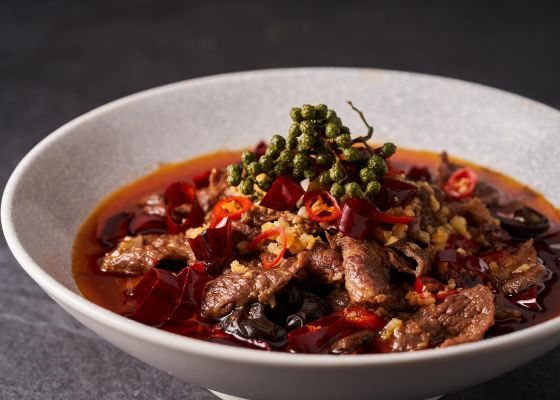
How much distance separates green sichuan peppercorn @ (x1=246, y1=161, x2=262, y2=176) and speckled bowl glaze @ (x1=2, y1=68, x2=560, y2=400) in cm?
118

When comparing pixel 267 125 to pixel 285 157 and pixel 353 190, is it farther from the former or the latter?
pixel 353 190

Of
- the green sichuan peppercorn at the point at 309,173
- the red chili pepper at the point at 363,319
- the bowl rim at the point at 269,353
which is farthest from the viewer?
the green sichuan peppercorn at the point at 309,173

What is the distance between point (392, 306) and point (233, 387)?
104 cm

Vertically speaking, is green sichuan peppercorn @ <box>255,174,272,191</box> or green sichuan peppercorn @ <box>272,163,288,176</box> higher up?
green sichuan peppercorn @ <box>272,163,288,176</box>

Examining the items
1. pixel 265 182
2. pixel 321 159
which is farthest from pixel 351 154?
pixel 265 182

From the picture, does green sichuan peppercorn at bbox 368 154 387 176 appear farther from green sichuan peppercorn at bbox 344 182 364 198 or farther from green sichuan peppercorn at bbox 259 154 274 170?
green sichuan peppercorn at bbox 259 154 274 170

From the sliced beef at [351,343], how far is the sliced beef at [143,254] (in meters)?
1.14

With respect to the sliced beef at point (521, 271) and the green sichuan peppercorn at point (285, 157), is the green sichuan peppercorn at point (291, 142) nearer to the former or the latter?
the green sichuan peppercorn at point (285, 157)

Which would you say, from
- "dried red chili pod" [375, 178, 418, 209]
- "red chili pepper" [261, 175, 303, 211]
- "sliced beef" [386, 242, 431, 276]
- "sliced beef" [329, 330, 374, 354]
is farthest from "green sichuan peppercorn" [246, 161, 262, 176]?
"sliced beef" [329, 330, 374, 354]

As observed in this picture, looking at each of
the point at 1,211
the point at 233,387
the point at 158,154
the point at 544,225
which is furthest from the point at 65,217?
the point at 544,225

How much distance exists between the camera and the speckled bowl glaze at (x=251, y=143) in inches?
141

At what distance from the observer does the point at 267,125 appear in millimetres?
6715

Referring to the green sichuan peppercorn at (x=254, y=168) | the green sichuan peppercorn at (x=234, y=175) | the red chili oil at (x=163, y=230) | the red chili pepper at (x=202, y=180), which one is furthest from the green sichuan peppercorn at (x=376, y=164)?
the red chili pepper at (x=202, y=180)

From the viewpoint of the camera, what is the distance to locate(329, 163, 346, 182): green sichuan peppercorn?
14.6ft
